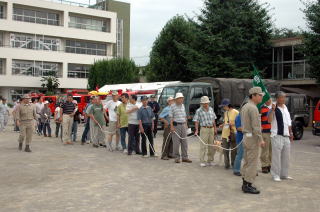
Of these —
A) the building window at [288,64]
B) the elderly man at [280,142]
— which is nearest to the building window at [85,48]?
the building window at [288,64]

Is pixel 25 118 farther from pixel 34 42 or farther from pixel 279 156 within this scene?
pixel 34 42

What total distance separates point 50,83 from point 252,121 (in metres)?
44.2

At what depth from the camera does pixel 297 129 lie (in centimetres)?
1791

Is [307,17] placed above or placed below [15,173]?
above

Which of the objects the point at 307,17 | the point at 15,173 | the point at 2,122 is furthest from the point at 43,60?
the point at 15,173

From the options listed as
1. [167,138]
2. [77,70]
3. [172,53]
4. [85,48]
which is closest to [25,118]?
[167,138]

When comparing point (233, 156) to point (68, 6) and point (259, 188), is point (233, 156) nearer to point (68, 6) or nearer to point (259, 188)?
point (259, 188)

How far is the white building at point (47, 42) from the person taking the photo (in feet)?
159

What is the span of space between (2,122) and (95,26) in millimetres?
38375

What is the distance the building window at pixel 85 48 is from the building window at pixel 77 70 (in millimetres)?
1914

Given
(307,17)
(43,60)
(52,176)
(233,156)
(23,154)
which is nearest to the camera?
(52,176)

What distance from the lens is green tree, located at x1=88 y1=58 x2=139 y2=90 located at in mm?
44594

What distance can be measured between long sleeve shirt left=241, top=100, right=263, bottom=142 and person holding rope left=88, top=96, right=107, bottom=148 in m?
7.70

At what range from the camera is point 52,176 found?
28.2 ft
